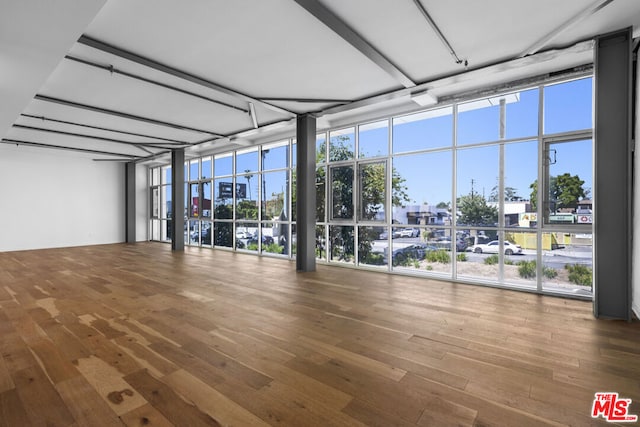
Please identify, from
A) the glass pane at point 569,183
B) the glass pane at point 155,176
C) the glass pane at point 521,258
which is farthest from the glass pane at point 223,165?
the glass pane at point 569,183

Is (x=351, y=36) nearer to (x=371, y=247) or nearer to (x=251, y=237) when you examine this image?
(x=371, y=247)

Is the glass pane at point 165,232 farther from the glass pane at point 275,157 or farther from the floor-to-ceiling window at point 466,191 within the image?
the floor-to-ceiling window at point 466,191

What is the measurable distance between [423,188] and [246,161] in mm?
6107

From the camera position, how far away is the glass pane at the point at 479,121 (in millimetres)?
5867

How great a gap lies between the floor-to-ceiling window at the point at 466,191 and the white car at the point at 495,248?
17 millimetres

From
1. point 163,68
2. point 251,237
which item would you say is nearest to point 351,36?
point 163,68

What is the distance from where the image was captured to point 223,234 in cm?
1133

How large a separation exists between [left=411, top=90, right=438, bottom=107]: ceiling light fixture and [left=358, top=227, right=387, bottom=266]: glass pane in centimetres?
280

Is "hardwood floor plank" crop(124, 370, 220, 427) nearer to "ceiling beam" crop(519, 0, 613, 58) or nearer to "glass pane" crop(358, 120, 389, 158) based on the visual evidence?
"ceiling beam" crop(519, 0, 613, 58)

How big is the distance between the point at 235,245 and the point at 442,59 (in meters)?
8.43

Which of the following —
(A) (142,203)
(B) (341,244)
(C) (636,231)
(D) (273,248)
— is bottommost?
(D) (273,248)

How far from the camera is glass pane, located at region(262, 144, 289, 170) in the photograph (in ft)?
30.7

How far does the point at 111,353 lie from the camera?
9.86 ft

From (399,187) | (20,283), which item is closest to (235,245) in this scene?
(20,283)
